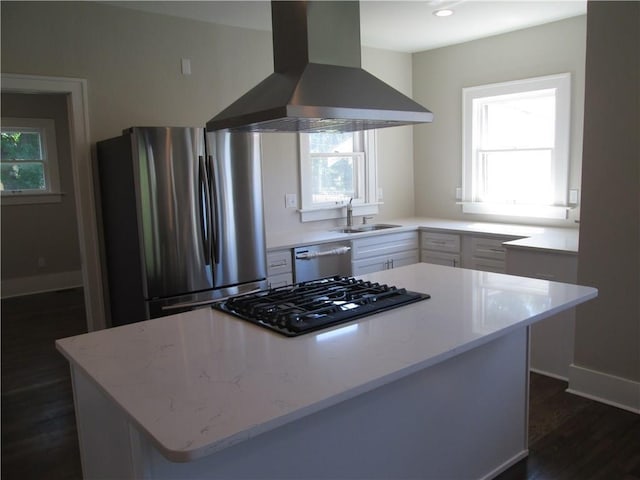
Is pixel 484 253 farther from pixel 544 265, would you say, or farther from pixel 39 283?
pixel 39 283

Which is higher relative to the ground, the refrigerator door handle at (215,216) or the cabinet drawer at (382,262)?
the refrigerator door handle at (215,216)

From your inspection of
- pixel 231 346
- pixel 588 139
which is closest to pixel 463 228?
pixel 588 139

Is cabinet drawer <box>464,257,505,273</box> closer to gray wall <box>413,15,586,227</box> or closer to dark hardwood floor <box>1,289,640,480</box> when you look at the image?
gray wall <box>413,15,586,227</box>

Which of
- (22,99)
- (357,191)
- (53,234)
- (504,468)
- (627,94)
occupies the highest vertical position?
(22,99)

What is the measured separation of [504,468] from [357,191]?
3021 mm

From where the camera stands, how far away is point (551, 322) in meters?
3.37

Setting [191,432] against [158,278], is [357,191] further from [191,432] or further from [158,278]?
[191,432]

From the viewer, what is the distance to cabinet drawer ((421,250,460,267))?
4374 millimetres

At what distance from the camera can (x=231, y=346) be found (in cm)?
167

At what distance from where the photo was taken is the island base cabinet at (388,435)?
4.94 feet

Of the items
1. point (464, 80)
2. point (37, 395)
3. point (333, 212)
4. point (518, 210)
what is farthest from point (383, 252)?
point (37, 395)

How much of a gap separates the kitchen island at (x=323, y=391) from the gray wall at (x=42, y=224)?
499cm

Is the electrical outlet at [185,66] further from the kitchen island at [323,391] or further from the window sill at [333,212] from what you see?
the kitchen island at [323,391]

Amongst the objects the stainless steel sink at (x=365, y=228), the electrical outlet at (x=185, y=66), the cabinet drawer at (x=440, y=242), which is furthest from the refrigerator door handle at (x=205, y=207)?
the cabinet drawer at (x=440, y=242)
